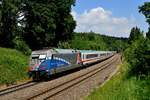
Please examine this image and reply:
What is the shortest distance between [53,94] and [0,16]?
26238 mm

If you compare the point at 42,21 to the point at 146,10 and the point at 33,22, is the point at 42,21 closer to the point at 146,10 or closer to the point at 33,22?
the point at 33,22

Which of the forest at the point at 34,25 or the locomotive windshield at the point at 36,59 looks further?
the forest at the point at 34,25

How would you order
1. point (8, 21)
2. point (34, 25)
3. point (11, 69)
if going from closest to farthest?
Result: 1. point (11, 69)
2. point (8, 21)
3. point (34, 25)

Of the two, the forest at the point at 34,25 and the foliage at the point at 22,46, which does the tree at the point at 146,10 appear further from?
the foliage at the point at 22,46

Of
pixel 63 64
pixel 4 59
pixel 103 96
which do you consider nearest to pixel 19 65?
pixel 4 59

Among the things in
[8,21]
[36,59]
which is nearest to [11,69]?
[36,59]

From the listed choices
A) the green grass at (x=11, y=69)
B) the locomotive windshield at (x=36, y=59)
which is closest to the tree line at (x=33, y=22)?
the green grass at (x=11, y=69)

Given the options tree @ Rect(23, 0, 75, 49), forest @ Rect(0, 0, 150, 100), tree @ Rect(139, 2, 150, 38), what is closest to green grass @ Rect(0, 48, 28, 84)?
forest @ Rect(0, 0, 150, 100)

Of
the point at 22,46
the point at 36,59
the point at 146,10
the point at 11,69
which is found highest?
the point at 146,10

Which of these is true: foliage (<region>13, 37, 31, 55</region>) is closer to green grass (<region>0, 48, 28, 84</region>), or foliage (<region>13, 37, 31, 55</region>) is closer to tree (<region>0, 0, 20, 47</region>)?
tree (<region>0, 0, 20, 47</region>)

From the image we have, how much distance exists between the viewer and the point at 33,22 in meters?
→ 57.6

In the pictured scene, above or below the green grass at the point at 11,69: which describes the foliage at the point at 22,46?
above

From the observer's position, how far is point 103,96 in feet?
65.1

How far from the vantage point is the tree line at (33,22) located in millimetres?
52562
